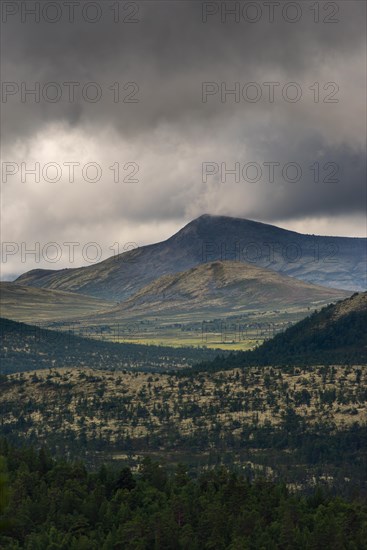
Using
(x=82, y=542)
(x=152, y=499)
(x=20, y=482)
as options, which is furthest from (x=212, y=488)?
(x=82, y=542)

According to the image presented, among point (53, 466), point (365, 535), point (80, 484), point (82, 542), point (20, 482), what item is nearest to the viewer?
point (82, 542)

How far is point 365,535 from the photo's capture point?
441 feet

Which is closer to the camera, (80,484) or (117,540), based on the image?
(117,540)

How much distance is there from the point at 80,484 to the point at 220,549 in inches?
1957

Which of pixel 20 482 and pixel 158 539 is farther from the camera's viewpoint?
pixel 20 482

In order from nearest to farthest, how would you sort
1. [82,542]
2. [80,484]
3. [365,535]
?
[82,542] < [365,535] < [80,484]

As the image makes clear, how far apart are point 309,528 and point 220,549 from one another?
2409 centimetres

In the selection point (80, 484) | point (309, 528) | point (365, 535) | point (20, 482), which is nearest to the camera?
point (365, 535)

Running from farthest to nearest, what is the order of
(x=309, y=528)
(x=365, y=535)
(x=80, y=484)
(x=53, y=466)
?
(x=53, y=466) < (x=80, y=484) < (x=309, y=528) < (x=365, y=535)

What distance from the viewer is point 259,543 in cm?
12475

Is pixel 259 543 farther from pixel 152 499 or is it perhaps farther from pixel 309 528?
pixel 152 499

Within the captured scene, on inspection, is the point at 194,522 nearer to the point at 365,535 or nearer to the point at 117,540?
the point at 117,540

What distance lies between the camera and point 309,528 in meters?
146

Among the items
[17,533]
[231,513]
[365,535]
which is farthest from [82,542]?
[365,535]
